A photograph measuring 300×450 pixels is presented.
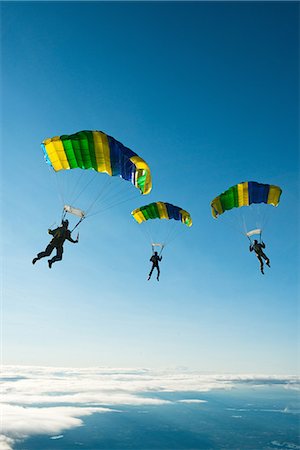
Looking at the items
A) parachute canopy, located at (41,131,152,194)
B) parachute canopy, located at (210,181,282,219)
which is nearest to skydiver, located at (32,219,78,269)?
parachute canopy, located at (41,131,152,194)

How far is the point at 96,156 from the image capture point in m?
13.6

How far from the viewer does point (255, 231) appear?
61.4 feet

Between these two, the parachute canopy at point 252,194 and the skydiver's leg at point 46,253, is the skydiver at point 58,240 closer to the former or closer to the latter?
the skydiver's leg at point 46,253

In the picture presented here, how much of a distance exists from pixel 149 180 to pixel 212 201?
6647mm

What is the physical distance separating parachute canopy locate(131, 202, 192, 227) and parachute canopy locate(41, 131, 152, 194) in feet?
21.9

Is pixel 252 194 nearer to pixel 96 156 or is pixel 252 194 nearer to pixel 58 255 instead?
pixel 96 156

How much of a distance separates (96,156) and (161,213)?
818 centimetres

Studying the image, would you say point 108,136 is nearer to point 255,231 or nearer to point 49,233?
point 49,233

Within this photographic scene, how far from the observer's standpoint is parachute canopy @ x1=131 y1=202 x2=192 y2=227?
68.5 ft

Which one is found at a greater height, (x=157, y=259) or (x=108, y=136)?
(x=108, y=136)

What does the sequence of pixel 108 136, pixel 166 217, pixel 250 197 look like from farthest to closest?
pixel 166 217, pixel 250 197, pixel 108 136

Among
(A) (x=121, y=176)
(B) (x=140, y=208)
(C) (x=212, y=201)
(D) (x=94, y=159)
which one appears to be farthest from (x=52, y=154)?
(C) (x=212, y=201)

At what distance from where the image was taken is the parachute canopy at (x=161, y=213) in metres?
20.9

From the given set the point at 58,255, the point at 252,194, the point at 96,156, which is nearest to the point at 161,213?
the point at 252,194
